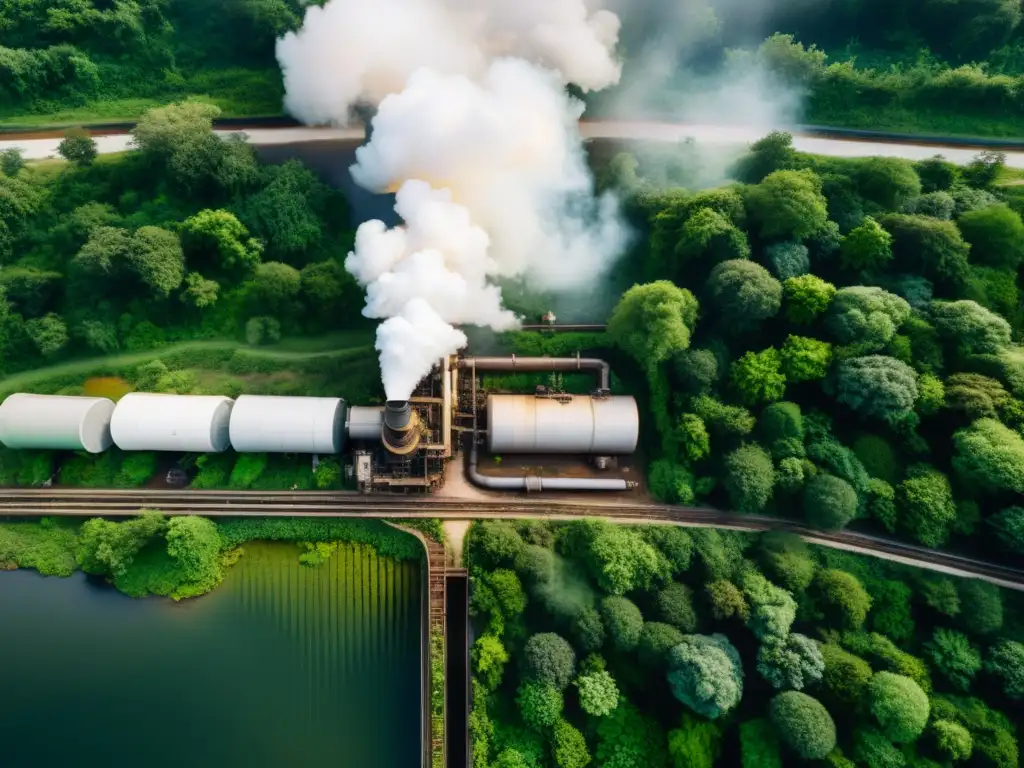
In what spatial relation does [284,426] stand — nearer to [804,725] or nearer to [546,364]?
[546,364]

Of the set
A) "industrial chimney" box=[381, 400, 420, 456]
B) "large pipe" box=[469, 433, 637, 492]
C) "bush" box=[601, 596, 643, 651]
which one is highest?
"industrial chimney" box=[381, 400, 420, 456]

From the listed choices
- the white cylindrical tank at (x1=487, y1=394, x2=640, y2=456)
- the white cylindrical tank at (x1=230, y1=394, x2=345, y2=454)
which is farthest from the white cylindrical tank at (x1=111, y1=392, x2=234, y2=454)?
the white cylindrical tank at (x1=487, y1=394, x2=640, y2=456)

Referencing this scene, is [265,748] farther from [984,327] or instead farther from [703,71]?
[703,71]

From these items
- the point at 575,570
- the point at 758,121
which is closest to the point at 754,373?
the point at 575,570

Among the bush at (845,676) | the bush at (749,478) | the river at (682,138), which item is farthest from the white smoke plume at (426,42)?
the bush at (845,676)

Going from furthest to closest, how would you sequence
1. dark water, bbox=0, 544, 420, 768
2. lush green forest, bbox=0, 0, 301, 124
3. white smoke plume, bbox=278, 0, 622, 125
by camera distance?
lush green forest, bbox=0, 0, 301, 124, white smoke plume, bbox=278, 0, 622, 125, dark water, bbox=0, 544, 420, 768

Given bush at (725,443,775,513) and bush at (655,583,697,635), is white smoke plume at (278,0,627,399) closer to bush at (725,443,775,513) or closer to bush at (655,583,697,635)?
bush at (725,443,775,513)

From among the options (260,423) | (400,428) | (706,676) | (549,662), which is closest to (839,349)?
(706,676)

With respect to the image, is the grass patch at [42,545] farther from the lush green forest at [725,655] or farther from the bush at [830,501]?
the bush at [830,501]
